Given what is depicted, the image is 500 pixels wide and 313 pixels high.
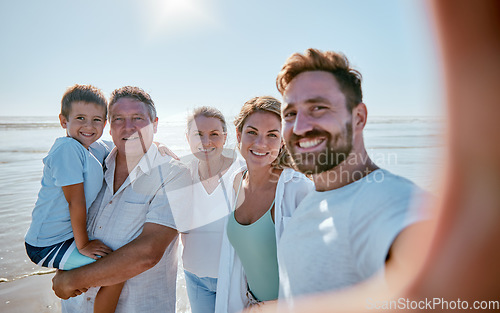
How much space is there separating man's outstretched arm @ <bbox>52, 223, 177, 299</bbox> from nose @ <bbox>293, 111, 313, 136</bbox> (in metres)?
1.57

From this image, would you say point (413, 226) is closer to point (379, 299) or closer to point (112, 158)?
point (379, 299)

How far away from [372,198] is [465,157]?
555 millimetres

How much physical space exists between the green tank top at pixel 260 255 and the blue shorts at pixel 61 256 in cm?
143

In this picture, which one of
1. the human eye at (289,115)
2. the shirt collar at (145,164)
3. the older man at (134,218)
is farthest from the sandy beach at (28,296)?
the human eye at (289,115)

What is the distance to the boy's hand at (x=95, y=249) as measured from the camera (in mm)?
2467

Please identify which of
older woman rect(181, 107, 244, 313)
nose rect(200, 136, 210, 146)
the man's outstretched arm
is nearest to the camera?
the man's outstretched arm

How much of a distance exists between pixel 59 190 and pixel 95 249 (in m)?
0.83

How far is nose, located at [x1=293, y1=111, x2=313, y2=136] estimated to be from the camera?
5.32ft

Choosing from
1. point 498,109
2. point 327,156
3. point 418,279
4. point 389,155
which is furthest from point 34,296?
point 389,155

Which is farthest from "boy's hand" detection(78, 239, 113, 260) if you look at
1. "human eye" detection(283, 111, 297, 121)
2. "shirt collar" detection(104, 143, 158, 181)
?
"human eye" detection(283, 111, 297, 121)

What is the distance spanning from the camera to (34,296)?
4.23m

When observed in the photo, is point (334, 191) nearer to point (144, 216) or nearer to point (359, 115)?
point (359, 115)

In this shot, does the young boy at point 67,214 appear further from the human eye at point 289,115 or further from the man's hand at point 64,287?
the human eye at point 289,115

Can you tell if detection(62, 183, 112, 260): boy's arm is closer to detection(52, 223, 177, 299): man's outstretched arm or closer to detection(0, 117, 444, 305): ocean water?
detection(52, 223, 177, 299): man's outstretched arm
